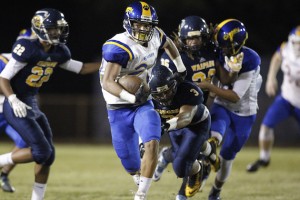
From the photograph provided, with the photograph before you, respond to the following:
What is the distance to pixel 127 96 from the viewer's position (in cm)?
553

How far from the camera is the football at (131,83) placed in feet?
18.6

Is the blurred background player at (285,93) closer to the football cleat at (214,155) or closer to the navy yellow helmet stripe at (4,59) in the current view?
the football cleat at (214,155)

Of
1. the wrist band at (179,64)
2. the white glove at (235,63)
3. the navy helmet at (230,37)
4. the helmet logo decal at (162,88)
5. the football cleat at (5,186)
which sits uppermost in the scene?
the navy helmet at (230,37)

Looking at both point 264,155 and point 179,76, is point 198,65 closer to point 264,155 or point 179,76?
point 179,76

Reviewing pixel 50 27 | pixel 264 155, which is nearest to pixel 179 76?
pixel 50 27

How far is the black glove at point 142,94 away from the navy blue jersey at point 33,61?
3.47 ft

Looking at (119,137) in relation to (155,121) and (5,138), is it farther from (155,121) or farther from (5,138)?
(5,138)

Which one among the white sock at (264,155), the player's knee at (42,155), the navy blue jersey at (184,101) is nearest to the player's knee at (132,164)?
the navy blue jersey at (184,101)

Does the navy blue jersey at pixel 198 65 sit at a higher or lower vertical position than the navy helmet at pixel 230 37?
lower

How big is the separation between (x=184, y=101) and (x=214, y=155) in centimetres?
86

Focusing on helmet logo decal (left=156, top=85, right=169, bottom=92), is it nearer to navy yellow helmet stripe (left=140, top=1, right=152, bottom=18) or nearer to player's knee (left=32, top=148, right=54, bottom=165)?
navy yellow helmet stripe (left=140, top=1, right=152, bottom=18)

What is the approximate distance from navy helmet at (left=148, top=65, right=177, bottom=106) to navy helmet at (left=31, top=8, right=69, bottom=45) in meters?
1.04

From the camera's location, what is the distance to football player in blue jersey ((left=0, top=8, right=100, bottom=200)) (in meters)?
6.07

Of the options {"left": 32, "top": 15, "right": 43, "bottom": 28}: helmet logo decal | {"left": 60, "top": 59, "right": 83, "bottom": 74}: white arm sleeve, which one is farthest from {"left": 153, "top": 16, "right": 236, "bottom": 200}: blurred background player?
{"left": 32, "top": 15, "right": 43, "bottom": 28}: helmet logo decal
